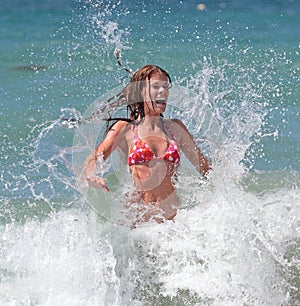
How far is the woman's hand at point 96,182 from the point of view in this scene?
3.42m

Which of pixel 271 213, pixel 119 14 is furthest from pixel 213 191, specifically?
pixel 119 14

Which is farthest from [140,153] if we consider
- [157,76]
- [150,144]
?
[157,76]

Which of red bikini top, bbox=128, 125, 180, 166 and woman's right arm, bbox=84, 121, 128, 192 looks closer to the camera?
woman's right arm, bbox=84, 121, 128, 192

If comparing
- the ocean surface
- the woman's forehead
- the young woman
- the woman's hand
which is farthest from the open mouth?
the woman's hand

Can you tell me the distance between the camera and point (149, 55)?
1060 cm

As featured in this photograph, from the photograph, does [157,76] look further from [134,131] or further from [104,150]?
[104,150]

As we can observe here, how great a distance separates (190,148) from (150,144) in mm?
283

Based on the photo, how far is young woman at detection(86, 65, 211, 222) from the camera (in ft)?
12.2

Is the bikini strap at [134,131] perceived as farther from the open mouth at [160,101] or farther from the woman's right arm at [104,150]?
the open mouth at [160,101]

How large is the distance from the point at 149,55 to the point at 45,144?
4925 mm

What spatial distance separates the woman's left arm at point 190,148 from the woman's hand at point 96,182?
704 millimetres

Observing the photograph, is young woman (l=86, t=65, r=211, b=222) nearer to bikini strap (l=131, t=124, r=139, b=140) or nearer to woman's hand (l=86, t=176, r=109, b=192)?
bikini strap (l=131, t=124, r=139, b=140)

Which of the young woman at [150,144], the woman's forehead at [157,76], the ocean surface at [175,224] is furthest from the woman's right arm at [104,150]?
the woman's forehead at [157,76]

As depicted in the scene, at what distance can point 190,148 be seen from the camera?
3.93 metres
